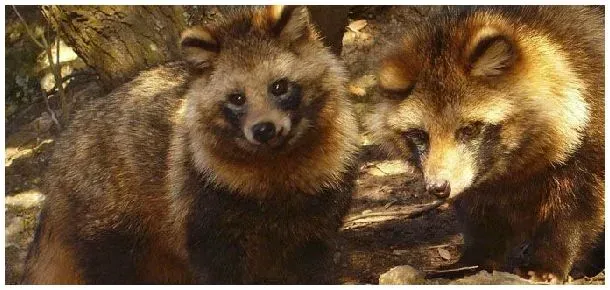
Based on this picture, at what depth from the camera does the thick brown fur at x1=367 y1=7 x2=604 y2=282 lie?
4820 millimetres

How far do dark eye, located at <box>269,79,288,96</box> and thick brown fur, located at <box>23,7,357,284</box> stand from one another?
36 millimetres

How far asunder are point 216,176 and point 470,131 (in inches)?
53.5

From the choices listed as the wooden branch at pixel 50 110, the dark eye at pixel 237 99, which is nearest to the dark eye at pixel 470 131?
the dark eye at pixel 237 99

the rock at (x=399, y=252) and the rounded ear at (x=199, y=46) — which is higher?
the rounded ear at (x=199, y=46)

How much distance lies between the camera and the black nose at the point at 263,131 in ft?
15.3

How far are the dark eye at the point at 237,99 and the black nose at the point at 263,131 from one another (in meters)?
0.21

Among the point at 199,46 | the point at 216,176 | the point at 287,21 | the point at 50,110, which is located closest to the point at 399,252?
the point at 216,176

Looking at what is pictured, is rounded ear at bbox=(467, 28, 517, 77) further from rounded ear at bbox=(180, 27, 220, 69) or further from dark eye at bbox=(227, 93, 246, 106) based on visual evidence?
rounded ear at bbox=(180, 27, 220, 69)

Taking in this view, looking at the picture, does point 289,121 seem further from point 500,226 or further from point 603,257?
point 603,257

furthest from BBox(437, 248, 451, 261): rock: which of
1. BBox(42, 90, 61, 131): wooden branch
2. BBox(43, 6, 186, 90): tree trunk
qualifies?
BBox(42, 90, 61, 131): wooden branch

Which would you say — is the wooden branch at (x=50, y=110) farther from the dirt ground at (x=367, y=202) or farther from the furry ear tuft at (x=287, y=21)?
the furry ear tuft at (x=287, y=21)

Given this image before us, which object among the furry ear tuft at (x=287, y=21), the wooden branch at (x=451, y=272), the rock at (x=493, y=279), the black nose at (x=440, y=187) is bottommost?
the wooden branch at (x=451, y=272)

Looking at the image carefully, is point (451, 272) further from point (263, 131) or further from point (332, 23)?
point (332, 23)

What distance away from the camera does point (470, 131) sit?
4.82 meters
